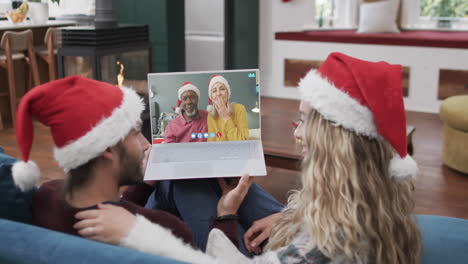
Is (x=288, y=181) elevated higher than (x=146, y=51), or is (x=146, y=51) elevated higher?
(x=146, y=51)

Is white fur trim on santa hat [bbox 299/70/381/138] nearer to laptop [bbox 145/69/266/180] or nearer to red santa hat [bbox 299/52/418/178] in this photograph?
red santa hat [bbox 299/52/418/178]

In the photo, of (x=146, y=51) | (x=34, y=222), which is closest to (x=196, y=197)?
(x=34, y=222)

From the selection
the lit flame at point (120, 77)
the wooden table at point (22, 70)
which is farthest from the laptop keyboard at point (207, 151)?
the wooden table at point (22, 70)

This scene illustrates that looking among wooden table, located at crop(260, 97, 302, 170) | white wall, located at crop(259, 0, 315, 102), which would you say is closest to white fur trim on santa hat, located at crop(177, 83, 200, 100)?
wooden table, located at crop(260, 97, 302, 170)

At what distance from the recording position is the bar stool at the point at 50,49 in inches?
197

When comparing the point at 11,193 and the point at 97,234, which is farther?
the point at 11,193

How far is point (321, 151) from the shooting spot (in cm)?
118

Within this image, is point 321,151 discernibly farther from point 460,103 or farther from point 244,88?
point 460,103

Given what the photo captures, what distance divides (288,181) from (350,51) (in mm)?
2646

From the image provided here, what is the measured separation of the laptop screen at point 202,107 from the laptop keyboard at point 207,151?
25 mm

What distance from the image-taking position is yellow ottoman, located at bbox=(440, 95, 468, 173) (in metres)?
3.62

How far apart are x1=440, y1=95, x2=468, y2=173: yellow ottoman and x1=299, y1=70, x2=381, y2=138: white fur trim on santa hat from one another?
2662mm

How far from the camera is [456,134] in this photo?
3.69m

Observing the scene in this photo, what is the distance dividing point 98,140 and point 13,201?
0.30 metres
